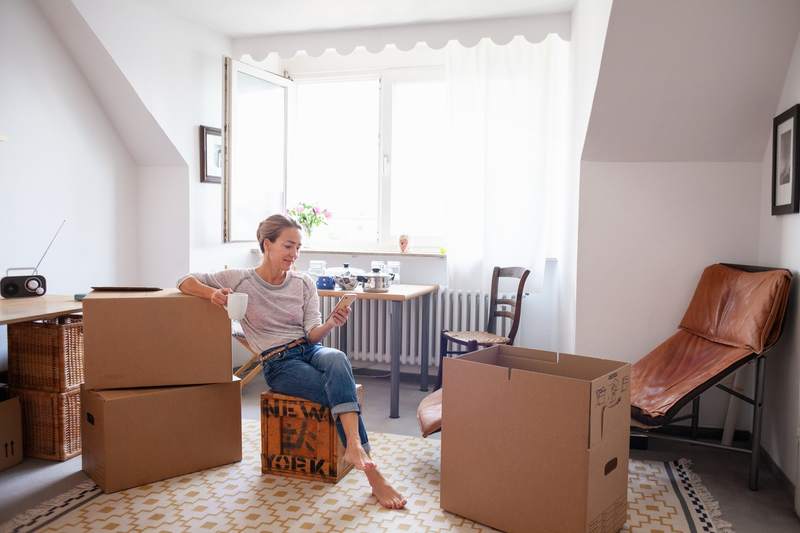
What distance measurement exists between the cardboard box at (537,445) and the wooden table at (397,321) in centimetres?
137

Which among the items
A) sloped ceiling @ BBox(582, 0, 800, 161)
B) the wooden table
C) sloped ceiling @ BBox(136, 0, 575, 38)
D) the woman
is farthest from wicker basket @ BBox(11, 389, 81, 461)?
sloped ceiling @ BBox(582, 0, 800, 161)

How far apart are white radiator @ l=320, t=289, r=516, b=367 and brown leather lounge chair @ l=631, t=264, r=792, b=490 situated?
143 cm

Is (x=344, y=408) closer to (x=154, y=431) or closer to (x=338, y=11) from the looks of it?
(x=154, y=431)

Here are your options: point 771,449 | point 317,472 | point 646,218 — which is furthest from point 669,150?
point 317,472

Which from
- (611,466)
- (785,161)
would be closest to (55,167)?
(611,466)

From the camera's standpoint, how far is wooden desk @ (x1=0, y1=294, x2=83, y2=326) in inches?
103

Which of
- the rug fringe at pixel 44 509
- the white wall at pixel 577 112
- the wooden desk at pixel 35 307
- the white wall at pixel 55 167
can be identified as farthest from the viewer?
the white wall at pixel 55 167

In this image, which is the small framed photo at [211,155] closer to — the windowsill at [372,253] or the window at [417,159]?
the windowsill at [372,253]

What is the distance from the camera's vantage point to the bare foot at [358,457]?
253 cm

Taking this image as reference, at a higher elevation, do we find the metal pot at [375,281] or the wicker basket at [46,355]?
the metal pot at [375,281]

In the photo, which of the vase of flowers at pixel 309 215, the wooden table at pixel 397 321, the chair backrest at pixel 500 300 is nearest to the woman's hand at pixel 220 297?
the wooden table at pixel 397 321

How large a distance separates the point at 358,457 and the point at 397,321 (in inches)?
53.3

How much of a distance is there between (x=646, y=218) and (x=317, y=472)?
7.15 feet

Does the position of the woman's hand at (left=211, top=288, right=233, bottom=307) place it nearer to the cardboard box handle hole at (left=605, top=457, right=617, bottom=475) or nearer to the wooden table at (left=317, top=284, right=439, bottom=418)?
the wooden table at (left=317, top=284, right=439, bottom=418)
